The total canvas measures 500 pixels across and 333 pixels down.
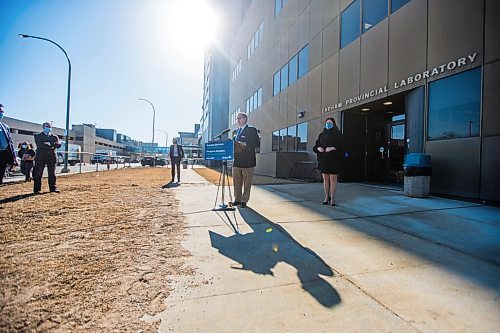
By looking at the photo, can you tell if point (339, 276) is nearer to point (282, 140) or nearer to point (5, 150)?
point (5, 150)

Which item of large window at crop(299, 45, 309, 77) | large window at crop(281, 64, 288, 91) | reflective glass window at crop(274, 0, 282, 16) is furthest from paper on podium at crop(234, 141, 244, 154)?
reflective glass window at crop(274, 0, 282, 16)

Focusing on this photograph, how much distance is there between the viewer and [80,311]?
1.62 metres

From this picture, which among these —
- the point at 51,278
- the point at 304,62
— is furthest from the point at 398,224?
the point at 304,62

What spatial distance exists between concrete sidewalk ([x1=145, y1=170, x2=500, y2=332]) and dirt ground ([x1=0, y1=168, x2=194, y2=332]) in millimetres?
216

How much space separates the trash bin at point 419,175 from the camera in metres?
6.11

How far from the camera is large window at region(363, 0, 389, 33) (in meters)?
8.44

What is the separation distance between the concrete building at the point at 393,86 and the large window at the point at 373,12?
0.12ft

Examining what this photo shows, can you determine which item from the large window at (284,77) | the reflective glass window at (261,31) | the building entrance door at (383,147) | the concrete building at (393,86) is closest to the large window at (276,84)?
the concrete building at (393,86)

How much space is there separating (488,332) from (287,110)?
14.8 m

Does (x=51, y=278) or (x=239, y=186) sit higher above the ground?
(x=239, y=186)

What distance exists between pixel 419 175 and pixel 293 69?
10574 mm

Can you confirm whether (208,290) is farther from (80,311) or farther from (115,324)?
(80,311)

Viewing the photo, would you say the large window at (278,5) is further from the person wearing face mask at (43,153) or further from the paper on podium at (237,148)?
the person wearing face mask at (43,153)

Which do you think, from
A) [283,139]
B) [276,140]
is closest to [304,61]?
[283,139]
